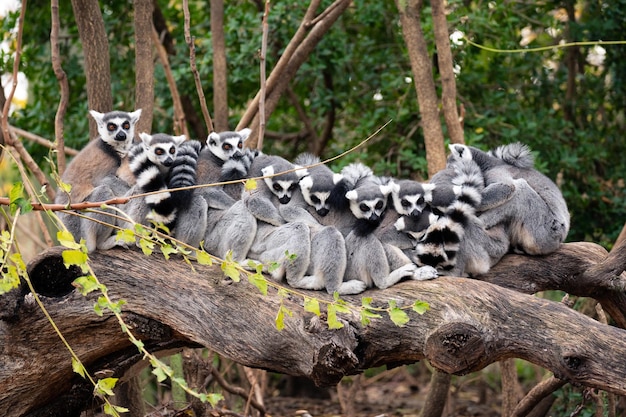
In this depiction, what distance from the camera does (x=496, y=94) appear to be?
7.88 m

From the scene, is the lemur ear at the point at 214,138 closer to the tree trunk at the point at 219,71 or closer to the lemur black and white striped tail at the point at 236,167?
the lemur black and white striped tail at the point at 236,167

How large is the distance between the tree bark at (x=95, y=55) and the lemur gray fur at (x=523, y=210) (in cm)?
274

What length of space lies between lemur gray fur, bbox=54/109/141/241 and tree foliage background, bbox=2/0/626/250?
2.47m

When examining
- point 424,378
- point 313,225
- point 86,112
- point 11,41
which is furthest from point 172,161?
point 424,378

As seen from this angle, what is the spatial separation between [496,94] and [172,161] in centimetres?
419

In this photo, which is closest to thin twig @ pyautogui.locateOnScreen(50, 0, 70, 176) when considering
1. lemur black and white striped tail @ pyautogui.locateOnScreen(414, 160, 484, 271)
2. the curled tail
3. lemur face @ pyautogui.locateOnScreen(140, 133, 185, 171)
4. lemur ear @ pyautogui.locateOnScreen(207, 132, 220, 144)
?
lemur face @ pyautogui.locateOnScreen(140, 133, 185, 171)

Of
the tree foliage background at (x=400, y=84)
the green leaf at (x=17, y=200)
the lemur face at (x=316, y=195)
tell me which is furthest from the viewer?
the tree foliage background at (x=400, y=84)

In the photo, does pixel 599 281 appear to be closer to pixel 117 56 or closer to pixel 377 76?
pixel 377 76

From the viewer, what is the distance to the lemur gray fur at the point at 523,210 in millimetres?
5125

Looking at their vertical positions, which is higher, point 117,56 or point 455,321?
point 117,56

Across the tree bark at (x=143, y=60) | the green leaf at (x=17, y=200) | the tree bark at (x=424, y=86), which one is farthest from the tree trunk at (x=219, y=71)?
the green leaf at (x=17, y=200)

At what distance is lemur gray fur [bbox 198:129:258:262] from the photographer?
4.87m

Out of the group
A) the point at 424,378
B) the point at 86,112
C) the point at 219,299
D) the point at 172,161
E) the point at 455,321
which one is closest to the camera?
the point at 455,321

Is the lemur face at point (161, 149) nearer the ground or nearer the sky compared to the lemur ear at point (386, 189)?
nearer the sky
